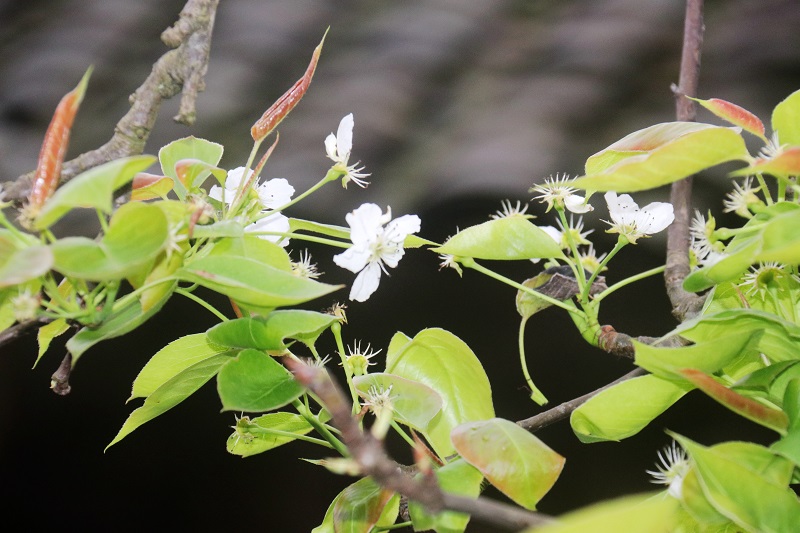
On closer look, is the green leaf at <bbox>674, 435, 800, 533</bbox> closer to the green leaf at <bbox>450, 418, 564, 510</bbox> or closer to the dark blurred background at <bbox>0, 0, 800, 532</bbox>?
the green leaf at <bbox>450, 418, 564, 510</bbox>

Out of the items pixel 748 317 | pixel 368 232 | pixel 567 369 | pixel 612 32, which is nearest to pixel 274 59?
pixel 612 32

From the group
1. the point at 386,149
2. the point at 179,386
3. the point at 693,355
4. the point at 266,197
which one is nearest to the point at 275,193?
the point at 266,197

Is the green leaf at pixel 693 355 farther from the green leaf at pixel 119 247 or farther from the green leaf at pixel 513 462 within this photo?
the green leaf at pixel 119 247

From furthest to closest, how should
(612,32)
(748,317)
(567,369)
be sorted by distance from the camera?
(612,32)
(567,369)
(748,317)

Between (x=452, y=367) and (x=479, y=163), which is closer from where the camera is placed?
(x=452, y=367)

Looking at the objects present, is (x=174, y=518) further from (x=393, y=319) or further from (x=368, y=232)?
(x=368, y=232)

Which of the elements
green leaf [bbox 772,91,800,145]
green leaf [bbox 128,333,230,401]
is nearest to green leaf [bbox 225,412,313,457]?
green leaf [bbox 128,333,230,401]

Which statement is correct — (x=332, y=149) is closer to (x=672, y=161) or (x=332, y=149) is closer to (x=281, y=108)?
(x=281, y=108)
